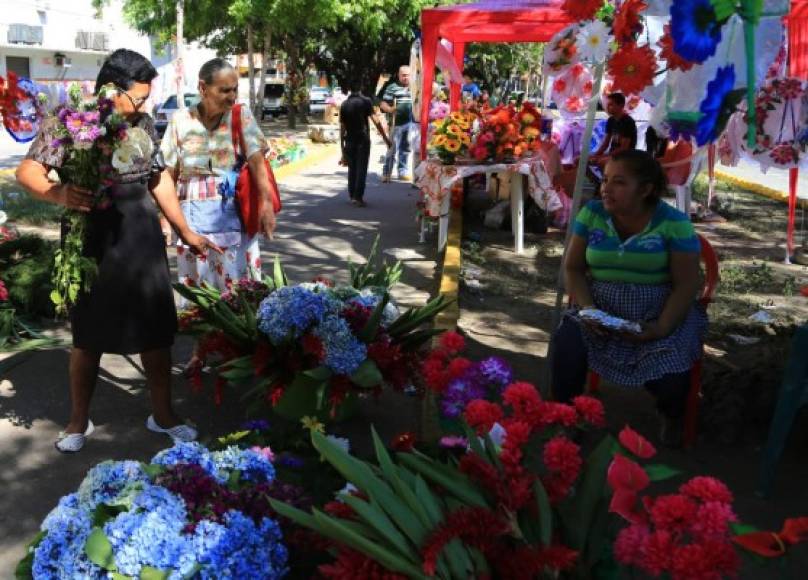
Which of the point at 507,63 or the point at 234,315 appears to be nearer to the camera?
the point at 234,315

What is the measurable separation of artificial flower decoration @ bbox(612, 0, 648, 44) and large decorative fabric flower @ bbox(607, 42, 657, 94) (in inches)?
1.6

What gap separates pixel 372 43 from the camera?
33844mm

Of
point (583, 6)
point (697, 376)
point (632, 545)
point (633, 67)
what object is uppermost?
point (583, 6)

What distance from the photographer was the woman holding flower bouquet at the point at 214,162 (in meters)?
3.98

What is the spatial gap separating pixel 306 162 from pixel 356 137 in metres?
6.34

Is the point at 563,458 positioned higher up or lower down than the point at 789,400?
higher up

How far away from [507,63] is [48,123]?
137 ft

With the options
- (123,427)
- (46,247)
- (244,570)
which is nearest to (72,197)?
(123,427)

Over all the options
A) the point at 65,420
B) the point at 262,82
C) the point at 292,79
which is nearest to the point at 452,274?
the point at 65,420

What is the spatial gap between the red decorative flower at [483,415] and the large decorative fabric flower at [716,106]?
1.84m

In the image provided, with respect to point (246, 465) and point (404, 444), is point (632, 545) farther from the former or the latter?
point (246, 465)

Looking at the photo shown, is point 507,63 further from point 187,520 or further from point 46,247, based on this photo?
point 187,520

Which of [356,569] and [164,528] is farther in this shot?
[164,528]

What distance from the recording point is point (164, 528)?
1.90 meters
